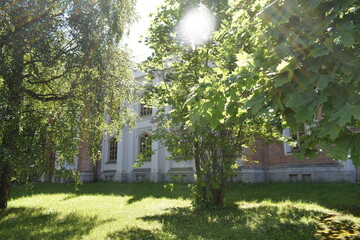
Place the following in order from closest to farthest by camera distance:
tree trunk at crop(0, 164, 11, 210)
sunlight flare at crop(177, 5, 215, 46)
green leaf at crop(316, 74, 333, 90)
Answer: green leaf at crop(316, 74, 333, 90)
sunlight flare at crop(177, 5, 215, 46)
tree trunk at crop(0, 164, 11, 210)

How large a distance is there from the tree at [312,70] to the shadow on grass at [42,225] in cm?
528

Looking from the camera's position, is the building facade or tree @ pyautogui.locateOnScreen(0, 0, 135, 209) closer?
tree @ pyautogui.locateOnScreen(0, 0, 135, 209)

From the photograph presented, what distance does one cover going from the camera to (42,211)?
10.1m

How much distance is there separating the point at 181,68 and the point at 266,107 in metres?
5.92

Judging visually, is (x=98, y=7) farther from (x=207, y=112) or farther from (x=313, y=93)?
(x=313, y=93)

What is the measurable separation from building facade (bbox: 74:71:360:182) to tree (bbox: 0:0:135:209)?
5.95 feet

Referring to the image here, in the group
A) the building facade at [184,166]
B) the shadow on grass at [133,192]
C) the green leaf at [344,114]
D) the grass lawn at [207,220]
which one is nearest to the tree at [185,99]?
the building facade at [184,166]

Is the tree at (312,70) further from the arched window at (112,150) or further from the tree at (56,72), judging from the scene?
the arched window at (112,150)

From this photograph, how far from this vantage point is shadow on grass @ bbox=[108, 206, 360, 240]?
18.8 feet

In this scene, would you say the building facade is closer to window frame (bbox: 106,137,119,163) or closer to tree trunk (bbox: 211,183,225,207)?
window frame (bbox: 106,137,119,163)

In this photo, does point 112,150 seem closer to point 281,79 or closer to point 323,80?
point 281,79

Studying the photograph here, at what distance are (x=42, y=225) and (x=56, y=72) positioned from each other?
5054 millimetres

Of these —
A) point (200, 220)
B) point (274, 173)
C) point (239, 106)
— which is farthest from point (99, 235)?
point (274, 173)

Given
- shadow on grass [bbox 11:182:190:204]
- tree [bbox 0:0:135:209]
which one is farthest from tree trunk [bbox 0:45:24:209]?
shadow on grass [bbox 11:182:190:204]
